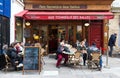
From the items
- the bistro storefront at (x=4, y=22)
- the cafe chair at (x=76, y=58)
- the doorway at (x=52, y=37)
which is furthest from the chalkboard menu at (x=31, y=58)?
the doorway at (x=52, y=37)

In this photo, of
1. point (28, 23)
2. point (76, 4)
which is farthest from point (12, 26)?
point (76, 4)

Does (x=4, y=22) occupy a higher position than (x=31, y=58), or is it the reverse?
(x=4, y=22)

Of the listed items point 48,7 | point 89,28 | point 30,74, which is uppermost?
point 48,7

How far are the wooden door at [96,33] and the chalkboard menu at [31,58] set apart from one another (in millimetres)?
10966

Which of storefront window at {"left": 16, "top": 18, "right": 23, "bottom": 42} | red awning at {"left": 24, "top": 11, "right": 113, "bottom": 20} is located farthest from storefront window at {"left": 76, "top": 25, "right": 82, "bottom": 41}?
storefront window at {"left": 16, "top": 18, "right": 23, "bottom": 42}

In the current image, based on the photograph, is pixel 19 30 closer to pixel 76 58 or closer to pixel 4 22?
pixel 4 22

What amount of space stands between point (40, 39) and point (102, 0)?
554 centimetres

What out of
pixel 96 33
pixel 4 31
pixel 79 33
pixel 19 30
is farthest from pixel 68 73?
pixel 96 33

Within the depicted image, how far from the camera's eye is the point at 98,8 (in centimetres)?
2517

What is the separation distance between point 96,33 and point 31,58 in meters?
11.4

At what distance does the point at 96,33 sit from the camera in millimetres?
25875

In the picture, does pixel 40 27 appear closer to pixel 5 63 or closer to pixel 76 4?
pixel 76 4

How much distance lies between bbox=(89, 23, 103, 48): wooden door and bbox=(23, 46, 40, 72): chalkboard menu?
10966mm

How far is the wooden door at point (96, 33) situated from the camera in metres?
25.8
